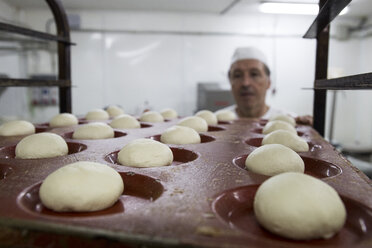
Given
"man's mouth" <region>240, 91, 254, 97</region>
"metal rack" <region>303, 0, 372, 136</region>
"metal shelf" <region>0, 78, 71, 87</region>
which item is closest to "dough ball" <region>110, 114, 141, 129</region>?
"metal shelf" <region>0, 78, 71, 87</region>

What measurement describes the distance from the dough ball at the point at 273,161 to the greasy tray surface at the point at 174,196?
0.27 ft

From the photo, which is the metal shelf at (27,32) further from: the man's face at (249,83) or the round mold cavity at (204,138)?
the man's face at (249,83)

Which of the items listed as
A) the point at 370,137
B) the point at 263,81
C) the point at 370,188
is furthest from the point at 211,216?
the point at 370,137

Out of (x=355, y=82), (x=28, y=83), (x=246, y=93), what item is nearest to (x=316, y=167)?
(x=355, y=82)

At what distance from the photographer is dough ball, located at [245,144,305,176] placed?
1.16m

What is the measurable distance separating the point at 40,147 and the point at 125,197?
625mm

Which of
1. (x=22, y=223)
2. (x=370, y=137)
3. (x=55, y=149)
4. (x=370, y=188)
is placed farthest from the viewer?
(x=370, y=137)

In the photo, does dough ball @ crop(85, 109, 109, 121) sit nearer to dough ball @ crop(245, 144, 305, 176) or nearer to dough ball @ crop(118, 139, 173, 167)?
dough ball @ crop(118, 139, 173, 167)

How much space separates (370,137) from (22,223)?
7416mm

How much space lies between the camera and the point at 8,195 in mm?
852

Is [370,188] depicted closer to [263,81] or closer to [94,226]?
[94,226]

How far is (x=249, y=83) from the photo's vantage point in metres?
3.78

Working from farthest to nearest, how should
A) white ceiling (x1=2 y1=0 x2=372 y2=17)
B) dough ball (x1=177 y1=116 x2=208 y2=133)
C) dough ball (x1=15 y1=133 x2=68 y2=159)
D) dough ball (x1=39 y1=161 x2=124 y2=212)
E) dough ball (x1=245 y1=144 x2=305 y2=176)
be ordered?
1. white ceiling (x1=2 y1=0 x2=372 y2=17)
2. dough ball (x1=177 y1=116 x2=208 y2=133)
3. dough ball (x1=15 y1=133 x2=68 y2=159)
4. dough ball (x1=245 y1=144 x2=305 y2=176)
5. dough ball (x1=39 y1=161 x2=124 y2=212)

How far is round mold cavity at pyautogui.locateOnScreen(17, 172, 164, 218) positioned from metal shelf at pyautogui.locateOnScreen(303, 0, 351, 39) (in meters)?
1.03
